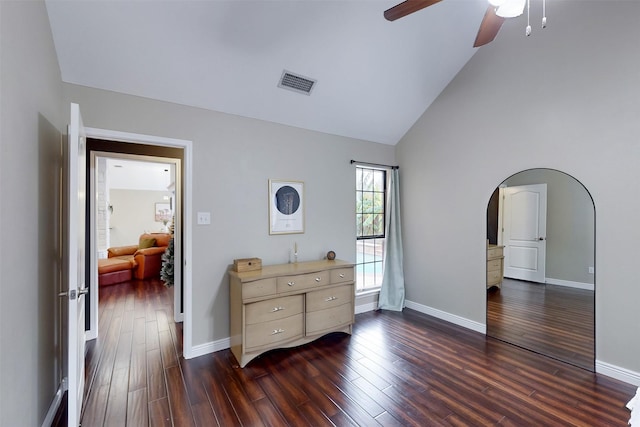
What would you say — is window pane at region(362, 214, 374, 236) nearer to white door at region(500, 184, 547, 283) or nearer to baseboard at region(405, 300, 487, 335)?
baseboard at region(405, 300, 487, 335)

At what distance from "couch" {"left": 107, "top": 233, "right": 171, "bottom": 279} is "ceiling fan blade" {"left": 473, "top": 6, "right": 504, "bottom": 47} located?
20.4 ft

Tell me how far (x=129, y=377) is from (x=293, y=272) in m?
1.59

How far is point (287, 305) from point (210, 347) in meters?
0.86

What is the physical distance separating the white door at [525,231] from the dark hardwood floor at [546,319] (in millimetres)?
144

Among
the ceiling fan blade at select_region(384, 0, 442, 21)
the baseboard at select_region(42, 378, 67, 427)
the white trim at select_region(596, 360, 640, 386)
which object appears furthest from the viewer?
the white trim at select_region(596, 360, 640, 386)

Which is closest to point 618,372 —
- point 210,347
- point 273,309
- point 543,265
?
point 543,265

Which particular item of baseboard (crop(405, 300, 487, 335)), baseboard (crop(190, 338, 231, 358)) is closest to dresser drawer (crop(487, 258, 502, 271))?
baseboard (crop(405, 300, 487, 335))

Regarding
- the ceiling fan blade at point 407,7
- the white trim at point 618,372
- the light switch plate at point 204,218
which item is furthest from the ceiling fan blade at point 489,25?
the white trim at point 618,372

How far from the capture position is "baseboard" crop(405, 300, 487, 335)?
321cm

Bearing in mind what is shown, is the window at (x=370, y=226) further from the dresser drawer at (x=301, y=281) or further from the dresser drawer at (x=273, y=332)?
the dresser drawer at (x=273, y=332)

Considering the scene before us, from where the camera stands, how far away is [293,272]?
2.73m

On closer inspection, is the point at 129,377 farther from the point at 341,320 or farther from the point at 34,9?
the point at 34,9

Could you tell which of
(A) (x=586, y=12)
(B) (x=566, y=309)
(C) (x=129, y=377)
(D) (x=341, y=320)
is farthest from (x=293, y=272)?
(A) (x=586, y=12)

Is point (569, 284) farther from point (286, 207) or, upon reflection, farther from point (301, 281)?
point (286, 207)
